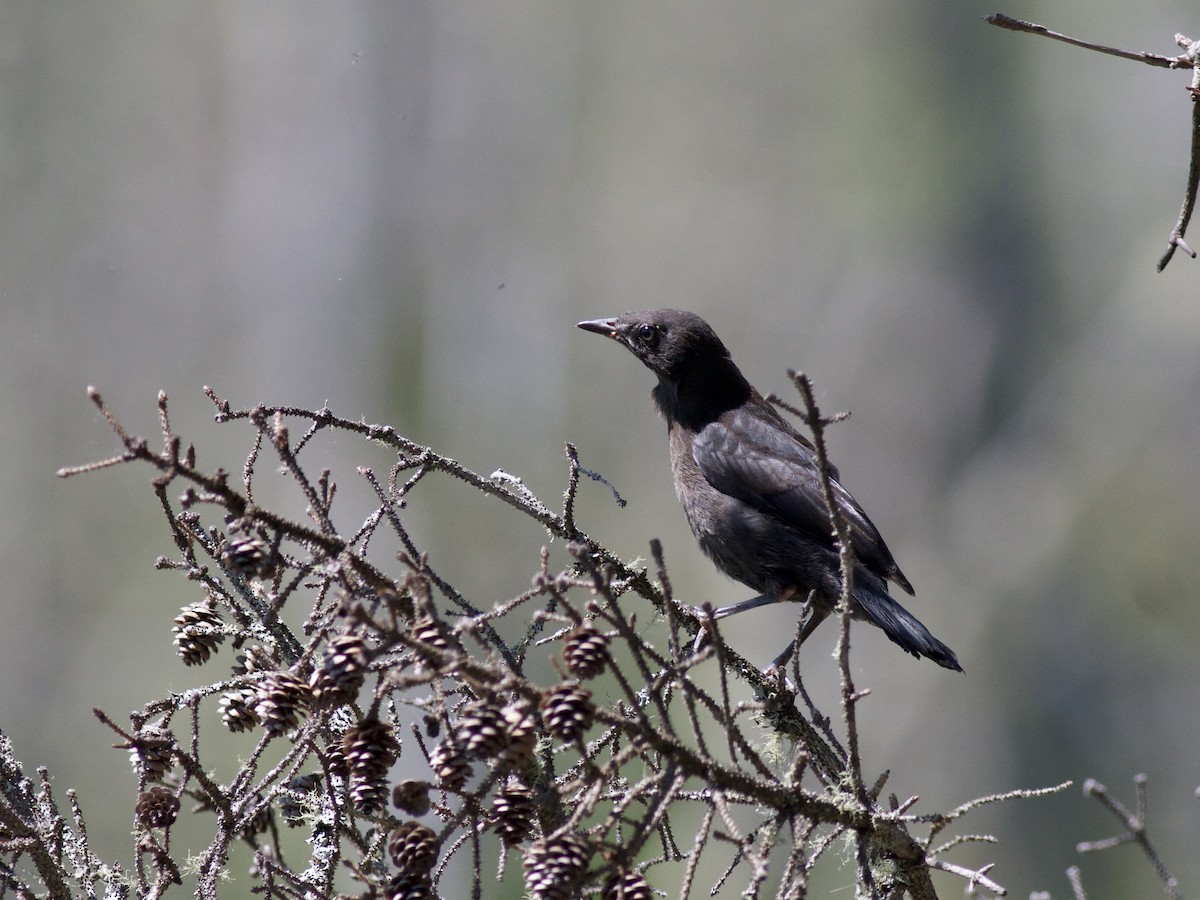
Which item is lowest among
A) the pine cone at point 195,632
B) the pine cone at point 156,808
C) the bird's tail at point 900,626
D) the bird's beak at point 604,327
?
the pine cone at point 156,808

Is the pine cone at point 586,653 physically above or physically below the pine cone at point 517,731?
above

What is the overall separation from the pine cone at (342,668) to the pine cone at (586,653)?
11.5 inches

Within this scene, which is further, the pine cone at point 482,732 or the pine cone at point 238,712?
the pine cone at point 238,712

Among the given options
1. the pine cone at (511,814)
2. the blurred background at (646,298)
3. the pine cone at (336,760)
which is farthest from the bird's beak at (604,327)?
the blurred background at (646,298)

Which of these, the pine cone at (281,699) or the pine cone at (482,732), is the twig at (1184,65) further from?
the pine cone at (281,699)

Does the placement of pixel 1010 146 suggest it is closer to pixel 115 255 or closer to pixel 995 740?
pixel 995 740

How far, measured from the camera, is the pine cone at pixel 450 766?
1.65 m

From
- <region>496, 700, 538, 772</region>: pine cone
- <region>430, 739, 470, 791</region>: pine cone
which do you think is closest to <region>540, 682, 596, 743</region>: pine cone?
<region>496, 700, 538, 772</region>: pine cone

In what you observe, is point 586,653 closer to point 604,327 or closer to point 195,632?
point 195,632

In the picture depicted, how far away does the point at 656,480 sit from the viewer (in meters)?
10.7

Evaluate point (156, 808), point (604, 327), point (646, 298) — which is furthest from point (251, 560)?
point (646, 298)

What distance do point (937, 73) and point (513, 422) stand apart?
5.18 m

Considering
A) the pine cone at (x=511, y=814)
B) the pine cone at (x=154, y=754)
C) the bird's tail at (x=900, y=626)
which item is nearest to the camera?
the pine cone at (x=511, y=814)

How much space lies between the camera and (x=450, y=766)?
1.67 metres
